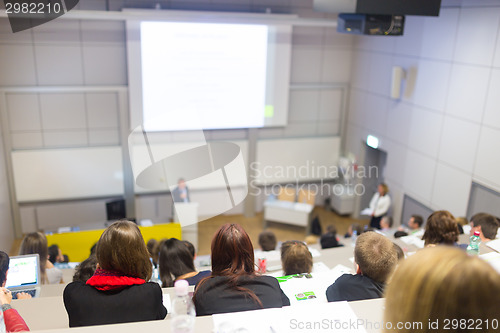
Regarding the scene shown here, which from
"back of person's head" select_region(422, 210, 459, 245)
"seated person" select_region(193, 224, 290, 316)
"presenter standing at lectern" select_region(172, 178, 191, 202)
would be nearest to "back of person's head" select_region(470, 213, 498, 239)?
"back of person's head" select_region(422, 210, 459, 245)

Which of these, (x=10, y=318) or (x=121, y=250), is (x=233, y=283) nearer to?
(x=121, y=250)

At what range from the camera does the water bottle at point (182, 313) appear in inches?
57.9

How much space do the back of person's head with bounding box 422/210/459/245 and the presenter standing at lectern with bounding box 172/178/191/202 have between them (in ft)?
15.3

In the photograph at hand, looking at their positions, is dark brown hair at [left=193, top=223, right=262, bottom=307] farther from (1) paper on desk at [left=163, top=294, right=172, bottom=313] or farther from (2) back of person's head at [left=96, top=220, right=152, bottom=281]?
(1) paper on desk at [left=163, top=294, right=172, bottom=313]

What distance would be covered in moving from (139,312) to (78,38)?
639 cm

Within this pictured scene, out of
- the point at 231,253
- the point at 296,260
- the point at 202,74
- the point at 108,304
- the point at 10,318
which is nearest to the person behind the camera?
the point at 10,318

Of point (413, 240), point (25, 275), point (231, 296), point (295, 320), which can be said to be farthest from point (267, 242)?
point (295, 320)

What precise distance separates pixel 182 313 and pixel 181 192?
5.96m

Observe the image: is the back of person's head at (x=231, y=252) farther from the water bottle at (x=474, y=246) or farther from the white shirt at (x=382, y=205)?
the white shirt at (x=382, y=205)

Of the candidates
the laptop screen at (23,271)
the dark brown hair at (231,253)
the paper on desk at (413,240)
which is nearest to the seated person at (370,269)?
the dark brown hair at (231,253)

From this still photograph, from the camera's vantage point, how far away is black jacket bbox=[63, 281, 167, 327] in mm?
1894

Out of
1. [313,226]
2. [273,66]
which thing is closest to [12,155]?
[273,66]

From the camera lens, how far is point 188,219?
286 inches

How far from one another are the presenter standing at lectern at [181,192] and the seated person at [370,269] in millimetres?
5316
